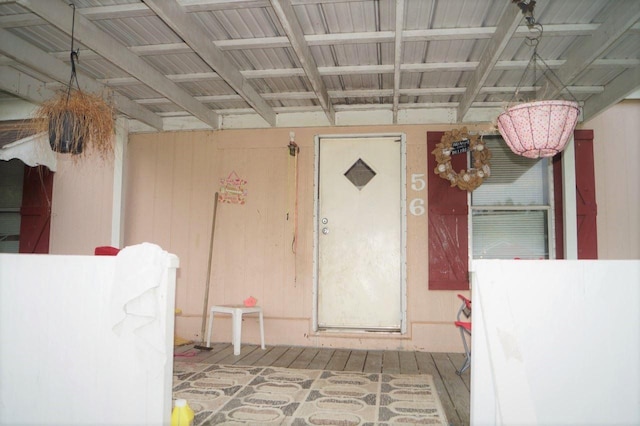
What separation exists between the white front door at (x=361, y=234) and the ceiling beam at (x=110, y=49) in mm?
1533

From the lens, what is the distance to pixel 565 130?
9.62ft

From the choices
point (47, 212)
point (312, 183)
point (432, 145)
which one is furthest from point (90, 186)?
point (432, 145)

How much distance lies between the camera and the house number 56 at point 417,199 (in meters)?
4.98

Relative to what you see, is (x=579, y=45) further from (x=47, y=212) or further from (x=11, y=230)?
(x=11, y=230)

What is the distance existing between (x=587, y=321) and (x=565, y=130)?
1.39 m

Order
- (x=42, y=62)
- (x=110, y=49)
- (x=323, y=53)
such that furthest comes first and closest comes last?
(x=323, y=53) < (x=42, y=62) < (x=110, y=49)

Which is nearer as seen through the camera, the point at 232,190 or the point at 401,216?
the point at 401,216

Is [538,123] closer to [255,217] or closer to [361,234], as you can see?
[361,234]

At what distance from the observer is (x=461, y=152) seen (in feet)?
16.0

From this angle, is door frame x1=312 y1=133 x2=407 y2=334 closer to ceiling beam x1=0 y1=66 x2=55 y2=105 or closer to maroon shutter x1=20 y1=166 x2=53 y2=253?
ceiling beam x1=0 y1=66 x2=55 y2=105

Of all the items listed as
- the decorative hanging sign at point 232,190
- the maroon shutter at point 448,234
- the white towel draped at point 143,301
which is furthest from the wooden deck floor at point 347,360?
the white towel draped at point 143,301

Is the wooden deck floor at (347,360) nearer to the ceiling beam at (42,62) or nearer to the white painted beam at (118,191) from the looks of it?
the white painted beam at (118,191)

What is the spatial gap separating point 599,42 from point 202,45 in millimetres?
2795

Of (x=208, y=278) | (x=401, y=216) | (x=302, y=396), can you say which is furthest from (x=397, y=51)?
(x=208, y=278)
